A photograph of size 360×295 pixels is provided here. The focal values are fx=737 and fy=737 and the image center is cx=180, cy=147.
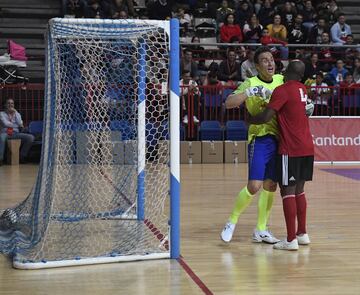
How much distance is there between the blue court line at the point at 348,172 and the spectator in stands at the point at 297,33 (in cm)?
536

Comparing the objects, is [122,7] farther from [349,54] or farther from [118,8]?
[349,54]

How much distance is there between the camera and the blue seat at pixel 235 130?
17891mm

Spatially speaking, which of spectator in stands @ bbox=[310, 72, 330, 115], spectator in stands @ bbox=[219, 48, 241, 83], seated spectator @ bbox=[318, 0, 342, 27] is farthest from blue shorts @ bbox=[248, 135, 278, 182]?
seated spectator @ bbox=[318, 0, 342, 27]

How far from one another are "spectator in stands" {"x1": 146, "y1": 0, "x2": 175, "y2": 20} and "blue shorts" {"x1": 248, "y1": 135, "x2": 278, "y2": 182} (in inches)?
543

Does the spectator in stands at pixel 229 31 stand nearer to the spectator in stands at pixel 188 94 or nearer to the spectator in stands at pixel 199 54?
the spectator in stands at pixel 199 54

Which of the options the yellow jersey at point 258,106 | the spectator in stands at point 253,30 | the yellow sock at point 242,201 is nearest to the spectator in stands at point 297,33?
the spectator in stands at point 253,30

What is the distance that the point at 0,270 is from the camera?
6398 mm

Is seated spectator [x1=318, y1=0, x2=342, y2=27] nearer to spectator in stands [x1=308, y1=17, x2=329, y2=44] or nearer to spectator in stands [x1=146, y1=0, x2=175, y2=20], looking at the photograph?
spectator in stands [x1=308, y1=17, x2=329, y2=44]

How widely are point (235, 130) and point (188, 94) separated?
1.44 metres

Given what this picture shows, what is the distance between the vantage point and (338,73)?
757 inches

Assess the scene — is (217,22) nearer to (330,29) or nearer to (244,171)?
(330,29)

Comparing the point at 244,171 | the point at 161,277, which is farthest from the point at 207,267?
the point at 244,171

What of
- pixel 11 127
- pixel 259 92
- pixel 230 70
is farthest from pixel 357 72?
pixel 259 92

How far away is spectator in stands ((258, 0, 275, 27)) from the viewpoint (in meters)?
21.2
